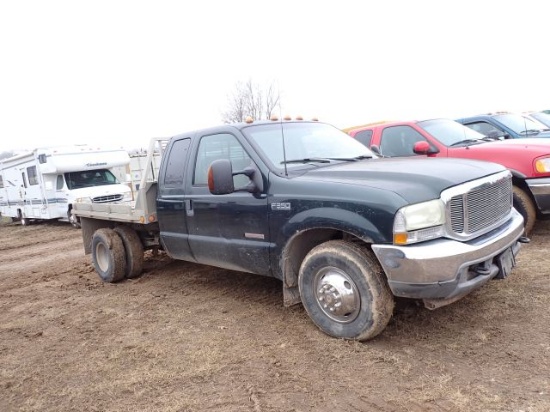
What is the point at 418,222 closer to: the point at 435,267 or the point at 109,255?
the point at 435,267

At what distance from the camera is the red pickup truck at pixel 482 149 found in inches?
234

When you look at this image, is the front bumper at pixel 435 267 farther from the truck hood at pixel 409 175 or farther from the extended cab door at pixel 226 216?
the extended cab door at pixel 226 216

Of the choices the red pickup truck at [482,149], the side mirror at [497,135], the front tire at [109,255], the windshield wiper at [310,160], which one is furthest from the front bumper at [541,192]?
the front tire at [109,255]

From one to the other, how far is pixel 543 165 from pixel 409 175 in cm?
337

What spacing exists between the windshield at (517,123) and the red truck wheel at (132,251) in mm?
6649

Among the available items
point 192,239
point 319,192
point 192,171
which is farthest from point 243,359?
point 192,171

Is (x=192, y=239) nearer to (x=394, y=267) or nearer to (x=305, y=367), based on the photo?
(x=305, y=367)

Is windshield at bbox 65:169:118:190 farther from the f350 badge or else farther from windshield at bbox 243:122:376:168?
the f350 badge

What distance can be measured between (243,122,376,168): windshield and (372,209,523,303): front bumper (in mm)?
1408

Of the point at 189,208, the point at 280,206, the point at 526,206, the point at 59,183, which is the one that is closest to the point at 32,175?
the point at 59,183

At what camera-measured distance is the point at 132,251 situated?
645 centimetres

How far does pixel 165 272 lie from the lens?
266 inches

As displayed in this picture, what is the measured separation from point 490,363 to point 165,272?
4678 millimetres

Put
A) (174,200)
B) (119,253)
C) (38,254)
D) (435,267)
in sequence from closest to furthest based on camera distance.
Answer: (435,267), (174,200), (119,253), (38,254)
